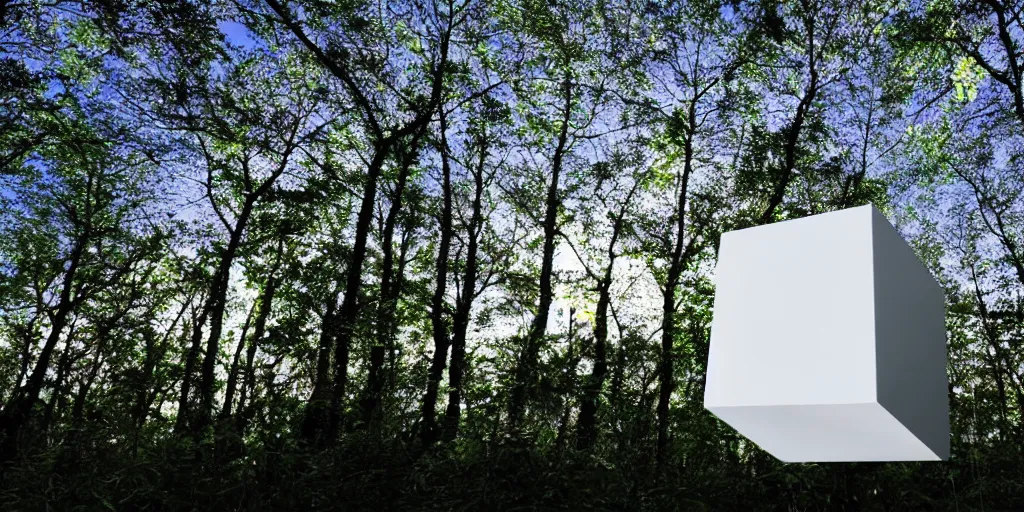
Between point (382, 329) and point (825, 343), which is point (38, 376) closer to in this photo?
point (382, 329)

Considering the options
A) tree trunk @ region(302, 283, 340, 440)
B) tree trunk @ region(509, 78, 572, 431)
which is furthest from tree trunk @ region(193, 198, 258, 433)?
tree trunk @ region(509, 78, 572, 431)

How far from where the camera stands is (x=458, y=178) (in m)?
12.0

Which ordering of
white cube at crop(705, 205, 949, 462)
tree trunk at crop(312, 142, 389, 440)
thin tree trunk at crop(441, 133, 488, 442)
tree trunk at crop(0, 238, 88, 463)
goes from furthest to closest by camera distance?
thin tree trunk at crop(441, 133, 488, 442) < tree trunk at crop(312, 142, 389, 440) < tree trunk at crop(0, 238, 88, 463) < white cube at crop(705, 205, 949, 462)

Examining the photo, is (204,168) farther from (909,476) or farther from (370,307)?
(909,476)

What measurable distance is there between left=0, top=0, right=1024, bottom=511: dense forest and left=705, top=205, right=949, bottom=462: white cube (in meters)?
4.72

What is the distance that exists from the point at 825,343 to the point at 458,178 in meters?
10.3

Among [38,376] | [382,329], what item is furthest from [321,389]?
[38,376]

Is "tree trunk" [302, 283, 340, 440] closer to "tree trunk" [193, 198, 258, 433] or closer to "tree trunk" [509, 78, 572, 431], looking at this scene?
"tree trunk" [193, 198, 258, 433]

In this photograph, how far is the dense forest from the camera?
28.4 ft

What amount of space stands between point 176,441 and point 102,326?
7.10 m

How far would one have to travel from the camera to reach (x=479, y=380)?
28.5 ft

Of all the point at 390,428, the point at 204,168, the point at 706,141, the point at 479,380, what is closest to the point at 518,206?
the point at 706,141

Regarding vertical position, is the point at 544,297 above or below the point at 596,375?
above

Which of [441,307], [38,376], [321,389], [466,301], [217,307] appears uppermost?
[466,301]
